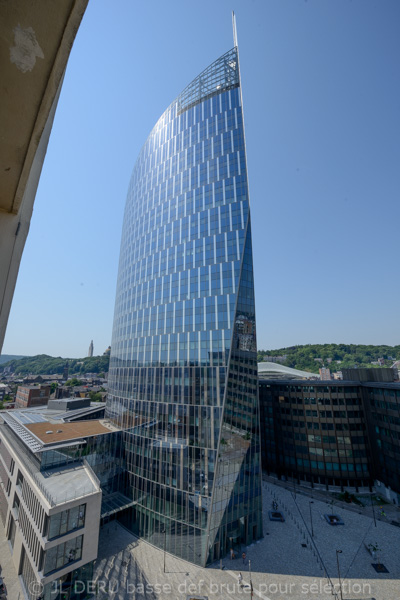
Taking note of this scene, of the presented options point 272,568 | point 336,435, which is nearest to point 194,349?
point 272,568

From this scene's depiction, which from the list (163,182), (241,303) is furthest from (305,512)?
(163,182)

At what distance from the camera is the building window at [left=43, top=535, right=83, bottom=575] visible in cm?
2372

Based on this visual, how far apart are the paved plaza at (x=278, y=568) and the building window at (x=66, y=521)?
678cm

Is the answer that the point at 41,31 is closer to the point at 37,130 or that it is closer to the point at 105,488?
the point at 37,130

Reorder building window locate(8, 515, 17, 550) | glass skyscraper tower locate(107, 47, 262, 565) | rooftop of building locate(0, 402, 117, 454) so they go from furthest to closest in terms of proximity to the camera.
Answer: rooftop of building locate(0, 402, 117, 454) → building window locate(8, 515, 17, 550) → glass skyscraper tower locate(107, 47, 262, 565)

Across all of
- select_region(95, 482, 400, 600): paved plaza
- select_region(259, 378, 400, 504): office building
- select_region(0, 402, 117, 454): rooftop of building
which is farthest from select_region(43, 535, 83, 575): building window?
select_region(259, 378, 400, 504): office building

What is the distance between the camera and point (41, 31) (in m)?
1.67

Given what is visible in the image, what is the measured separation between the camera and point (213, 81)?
55.4 m

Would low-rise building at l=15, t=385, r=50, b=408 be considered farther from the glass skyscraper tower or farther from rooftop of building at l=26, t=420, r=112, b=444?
the glass skyscraper tower

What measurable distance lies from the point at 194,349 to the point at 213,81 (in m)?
54.7

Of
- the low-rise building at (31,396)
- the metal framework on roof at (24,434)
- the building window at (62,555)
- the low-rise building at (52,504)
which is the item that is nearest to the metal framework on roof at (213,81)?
the low-rise building at (52,504)

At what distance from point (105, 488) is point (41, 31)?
50097mm

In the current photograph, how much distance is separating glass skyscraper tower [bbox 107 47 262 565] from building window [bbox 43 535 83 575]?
39.5 ft

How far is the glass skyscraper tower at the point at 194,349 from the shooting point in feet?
109
